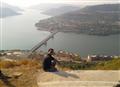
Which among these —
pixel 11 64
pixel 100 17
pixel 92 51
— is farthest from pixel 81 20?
pixel 11 64

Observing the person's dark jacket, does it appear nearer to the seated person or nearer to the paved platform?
the seated person

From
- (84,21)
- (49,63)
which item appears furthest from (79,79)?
(84,21)

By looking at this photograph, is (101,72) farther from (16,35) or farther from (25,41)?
(16,35)

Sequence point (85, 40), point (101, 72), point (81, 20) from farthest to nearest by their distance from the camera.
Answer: point (81, 20), point (85, 40), point (101, 72)

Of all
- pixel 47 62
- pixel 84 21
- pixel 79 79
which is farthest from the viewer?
pixel 84 21

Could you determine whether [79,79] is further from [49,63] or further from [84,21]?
[84,21]

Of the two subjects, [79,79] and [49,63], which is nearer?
[79,79]

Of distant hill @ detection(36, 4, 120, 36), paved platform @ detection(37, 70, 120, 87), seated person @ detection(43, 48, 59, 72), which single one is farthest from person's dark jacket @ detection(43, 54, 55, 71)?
distant hill @ detection(36, 4, 120, 36)

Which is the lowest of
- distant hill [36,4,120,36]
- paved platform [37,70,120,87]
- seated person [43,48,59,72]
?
distant hill [36,4,120,36]

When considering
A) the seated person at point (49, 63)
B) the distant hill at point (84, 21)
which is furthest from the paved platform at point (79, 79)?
the distant hill at point (84, 21)

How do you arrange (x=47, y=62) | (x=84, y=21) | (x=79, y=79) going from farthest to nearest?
(x=84, y=21) → (x=47, y=62) → (x=79, y=79)

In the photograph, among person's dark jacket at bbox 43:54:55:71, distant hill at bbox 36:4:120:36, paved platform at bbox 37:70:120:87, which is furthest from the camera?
distant hill at bbox 36:4:120:36
